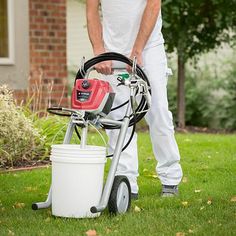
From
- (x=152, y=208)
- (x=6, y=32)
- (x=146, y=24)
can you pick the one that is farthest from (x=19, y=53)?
(x=152, y=208)

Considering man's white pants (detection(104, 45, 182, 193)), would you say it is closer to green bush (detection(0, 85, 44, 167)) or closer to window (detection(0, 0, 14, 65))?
green bush (detection(0, 85, 44, 167))

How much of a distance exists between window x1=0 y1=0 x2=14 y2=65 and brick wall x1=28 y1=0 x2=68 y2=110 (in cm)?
28

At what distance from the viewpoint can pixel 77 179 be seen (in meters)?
5.36

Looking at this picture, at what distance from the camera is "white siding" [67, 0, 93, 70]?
17.8m

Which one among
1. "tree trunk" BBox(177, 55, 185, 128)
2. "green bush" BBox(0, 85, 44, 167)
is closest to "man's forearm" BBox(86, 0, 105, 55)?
"green bush" BBox(0, 85, 44, 167)

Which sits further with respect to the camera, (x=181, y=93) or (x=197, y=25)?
(x=181, y=93)

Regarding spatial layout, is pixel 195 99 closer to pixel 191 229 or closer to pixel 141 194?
pixel 141 194

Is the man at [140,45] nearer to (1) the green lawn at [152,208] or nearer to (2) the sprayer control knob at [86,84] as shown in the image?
(1) the green lawn at [152,208]

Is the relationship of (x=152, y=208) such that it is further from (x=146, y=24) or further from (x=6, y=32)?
(x=6, y=32)

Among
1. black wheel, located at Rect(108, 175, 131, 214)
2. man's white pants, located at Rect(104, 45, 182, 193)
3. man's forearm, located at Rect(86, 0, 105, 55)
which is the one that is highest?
man's forearm, located at Rect(86, 0, 105, 55)

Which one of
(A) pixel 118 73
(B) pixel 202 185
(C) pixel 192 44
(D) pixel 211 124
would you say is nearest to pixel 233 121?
(D) pixel 211 124

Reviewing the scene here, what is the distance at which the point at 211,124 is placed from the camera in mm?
15648

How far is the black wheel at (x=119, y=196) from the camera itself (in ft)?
18.0

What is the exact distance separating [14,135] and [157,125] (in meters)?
2.32
